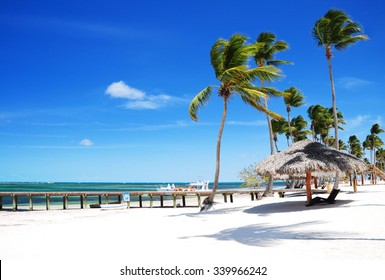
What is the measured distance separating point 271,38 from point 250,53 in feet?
27.0

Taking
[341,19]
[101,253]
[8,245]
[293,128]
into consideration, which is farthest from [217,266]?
[293,128]

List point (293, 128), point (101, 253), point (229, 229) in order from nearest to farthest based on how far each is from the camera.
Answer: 1. point (101, 253)
2. point (229, 229)
3. point (293, 128)

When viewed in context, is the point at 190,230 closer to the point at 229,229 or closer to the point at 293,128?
the point at 229,229

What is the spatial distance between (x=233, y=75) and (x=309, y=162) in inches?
229

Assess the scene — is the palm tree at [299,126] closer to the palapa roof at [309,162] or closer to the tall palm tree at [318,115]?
the tall palm tree at [318,115]

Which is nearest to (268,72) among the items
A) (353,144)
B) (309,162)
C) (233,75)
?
(233,75)

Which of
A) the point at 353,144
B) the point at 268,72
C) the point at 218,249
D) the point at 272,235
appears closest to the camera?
the point at 218,249

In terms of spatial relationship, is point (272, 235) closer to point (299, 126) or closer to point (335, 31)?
point (335, 31)

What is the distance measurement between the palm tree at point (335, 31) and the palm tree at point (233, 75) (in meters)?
7.17

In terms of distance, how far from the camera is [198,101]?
62.6ft

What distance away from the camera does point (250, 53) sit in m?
18.5

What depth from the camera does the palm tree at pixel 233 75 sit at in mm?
17906

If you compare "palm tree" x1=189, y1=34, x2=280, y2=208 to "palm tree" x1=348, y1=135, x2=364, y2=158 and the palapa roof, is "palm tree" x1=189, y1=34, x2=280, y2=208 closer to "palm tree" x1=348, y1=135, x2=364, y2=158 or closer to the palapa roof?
the palapa roof

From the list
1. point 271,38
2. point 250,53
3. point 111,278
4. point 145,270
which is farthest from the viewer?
point 271,38
